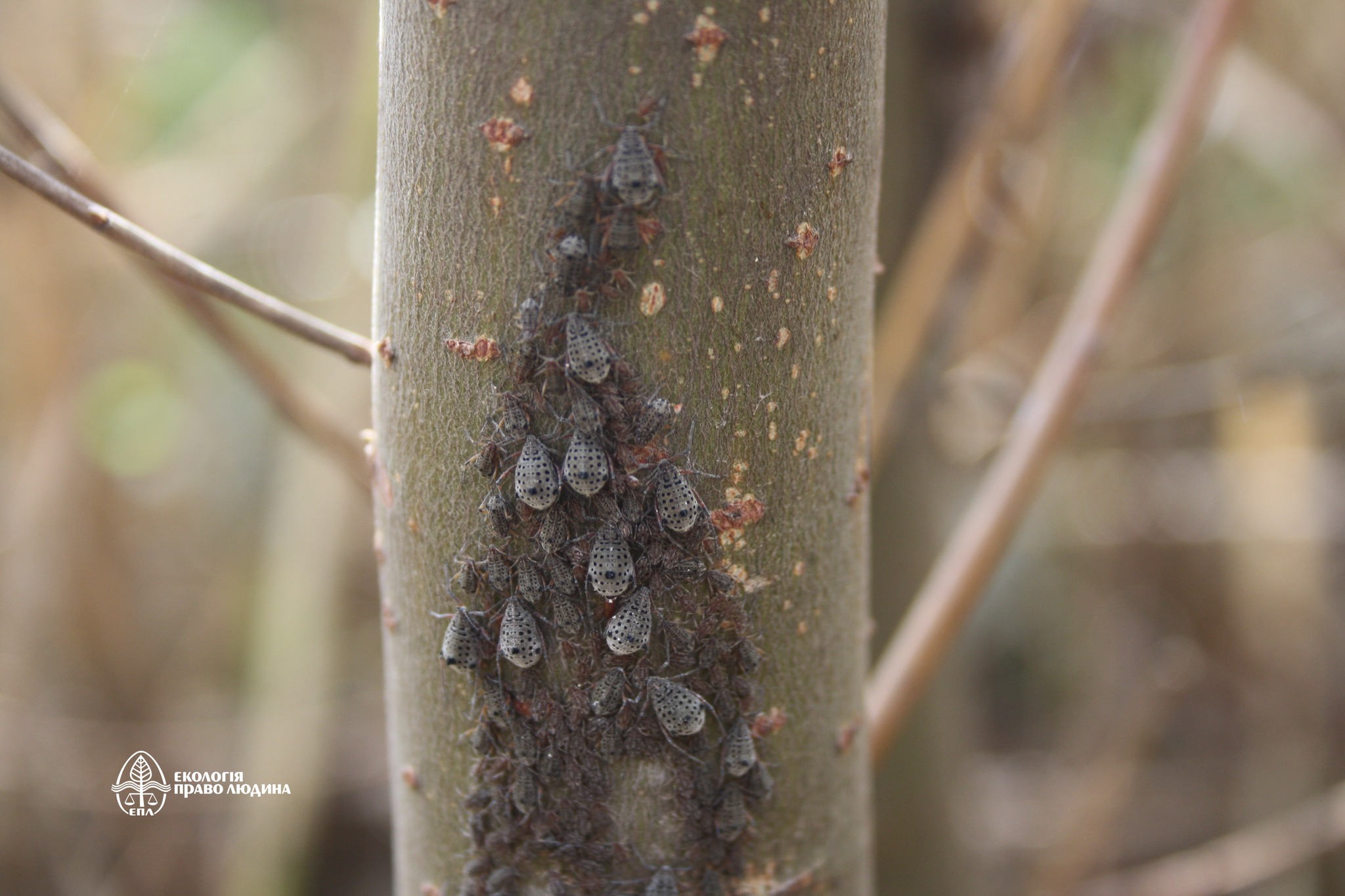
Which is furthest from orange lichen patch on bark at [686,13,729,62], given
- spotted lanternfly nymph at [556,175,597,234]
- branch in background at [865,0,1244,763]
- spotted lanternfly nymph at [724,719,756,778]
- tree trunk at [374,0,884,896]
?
branch in background at [865,0,1244,763]

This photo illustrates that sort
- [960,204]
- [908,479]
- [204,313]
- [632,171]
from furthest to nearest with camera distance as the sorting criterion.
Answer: [908,479] → [960,204] → [204,313] → [632,171]

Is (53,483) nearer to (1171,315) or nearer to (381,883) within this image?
(381,883)

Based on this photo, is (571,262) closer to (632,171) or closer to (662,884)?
(632,171)

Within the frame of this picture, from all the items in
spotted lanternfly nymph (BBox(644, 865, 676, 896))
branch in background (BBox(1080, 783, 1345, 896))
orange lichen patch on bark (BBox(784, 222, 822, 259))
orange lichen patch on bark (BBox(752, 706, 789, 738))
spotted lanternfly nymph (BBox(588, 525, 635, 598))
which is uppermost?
orange lichen patch on bark (BBox(784, 222, 822, 259))

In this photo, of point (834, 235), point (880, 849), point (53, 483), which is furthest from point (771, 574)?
point (53, 483)

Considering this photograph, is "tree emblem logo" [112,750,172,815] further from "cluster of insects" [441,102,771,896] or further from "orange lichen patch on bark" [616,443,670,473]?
"orange lichen patch on bark" [616,443,670,473]

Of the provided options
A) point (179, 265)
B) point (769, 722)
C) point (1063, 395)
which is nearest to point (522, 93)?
point (179, 265)
